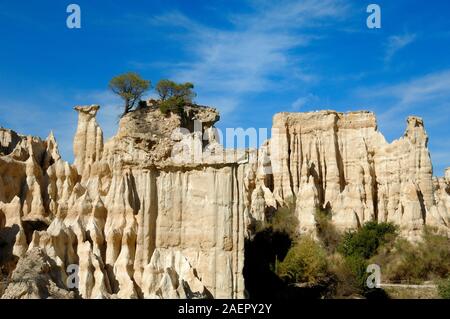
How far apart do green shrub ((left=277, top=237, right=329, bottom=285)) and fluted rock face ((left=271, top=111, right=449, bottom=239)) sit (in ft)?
17.2

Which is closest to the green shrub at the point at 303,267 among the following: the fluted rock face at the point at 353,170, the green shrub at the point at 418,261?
the green shrub at the point at 418,261

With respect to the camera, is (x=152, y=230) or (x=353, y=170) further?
(x=353, y=170)

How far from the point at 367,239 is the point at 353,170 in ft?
28.7

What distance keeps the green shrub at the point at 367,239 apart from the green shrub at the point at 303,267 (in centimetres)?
321

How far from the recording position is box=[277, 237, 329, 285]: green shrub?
3634 centimetres

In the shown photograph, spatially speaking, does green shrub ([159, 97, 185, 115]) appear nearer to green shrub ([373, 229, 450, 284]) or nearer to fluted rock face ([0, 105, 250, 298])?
fluted rock face ([0, 105, 250, 298])

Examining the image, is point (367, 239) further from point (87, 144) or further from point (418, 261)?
point (87, 144)

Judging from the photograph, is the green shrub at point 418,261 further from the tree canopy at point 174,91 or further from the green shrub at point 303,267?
the tree canopy at point 174,91

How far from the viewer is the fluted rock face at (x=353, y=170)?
42.8 meters

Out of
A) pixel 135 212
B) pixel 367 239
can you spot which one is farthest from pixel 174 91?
pixel 367 239

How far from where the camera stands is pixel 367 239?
40156 mm

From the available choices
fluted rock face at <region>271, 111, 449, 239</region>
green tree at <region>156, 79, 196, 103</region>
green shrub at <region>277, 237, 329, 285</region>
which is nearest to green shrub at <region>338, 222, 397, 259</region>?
fluted rock face at <region>271, 111, 449, 239</region>

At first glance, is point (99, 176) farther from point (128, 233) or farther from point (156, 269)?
point (156, 269)
